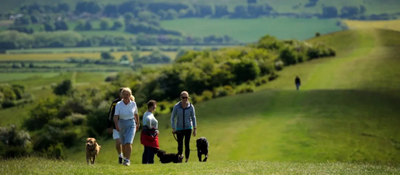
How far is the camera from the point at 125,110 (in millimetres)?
21906

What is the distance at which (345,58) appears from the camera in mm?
128375

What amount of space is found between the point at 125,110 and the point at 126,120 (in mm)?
389

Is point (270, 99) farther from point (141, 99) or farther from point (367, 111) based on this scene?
point (141, 99)

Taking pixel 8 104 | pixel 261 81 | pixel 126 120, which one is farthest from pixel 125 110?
pixel 8 104

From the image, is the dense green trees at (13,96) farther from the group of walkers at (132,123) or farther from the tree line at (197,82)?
the group of walkers at (132,123)

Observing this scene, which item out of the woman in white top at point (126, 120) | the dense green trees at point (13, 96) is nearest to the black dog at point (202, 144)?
the woman in white top at point (126, 120)

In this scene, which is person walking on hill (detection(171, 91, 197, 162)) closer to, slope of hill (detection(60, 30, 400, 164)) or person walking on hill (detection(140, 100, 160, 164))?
person walking on hill (detection(140, 100, 160, 164))

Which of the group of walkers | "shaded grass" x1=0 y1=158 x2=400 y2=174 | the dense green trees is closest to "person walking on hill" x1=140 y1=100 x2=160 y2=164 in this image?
the group of walkers

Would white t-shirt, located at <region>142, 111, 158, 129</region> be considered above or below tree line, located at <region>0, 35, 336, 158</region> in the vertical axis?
above

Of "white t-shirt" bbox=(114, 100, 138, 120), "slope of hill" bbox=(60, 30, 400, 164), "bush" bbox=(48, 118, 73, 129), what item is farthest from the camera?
"bush" bbox=(48, 118, 73, 129)

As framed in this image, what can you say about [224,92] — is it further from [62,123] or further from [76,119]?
[76,119]

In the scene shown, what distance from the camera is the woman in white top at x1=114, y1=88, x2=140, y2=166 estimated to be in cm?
2189

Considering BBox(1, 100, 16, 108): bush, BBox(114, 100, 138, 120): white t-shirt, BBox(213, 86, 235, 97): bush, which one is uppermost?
BBox(114, 100, 138, 120): white t-shirt

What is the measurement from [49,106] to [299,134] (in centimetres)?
9450
